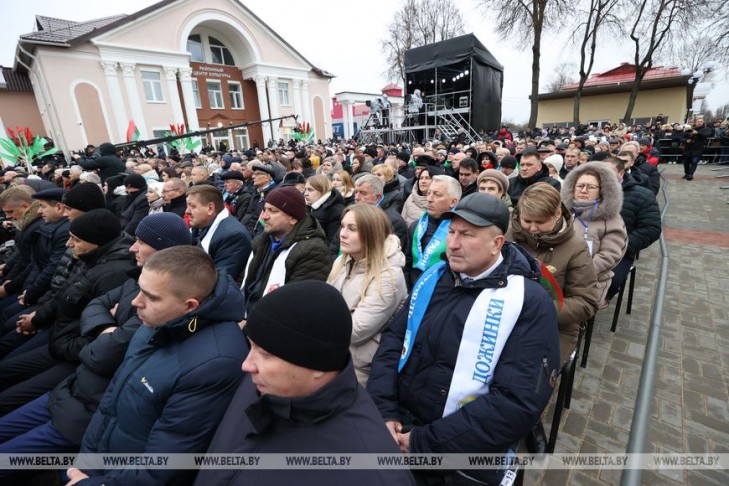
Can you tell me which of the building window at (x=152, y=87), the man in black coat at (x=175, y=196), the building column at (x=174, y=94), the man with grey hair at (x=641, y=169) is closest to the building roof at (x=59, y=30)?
the building window at (x=152, y=87)

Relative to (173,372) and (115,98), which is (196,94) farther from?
(173,372)

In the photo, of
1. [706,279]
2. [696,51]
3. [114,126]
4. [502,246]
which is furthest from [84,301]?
[696,51]

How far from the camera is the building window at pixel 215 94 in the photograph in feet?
93.0

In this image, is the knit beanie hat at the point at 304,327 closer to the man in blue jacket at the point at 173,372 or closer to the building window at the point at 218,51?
the man in blue jacket at the point at 173,372

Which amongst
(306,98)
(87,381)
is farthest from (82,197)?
(306,98)

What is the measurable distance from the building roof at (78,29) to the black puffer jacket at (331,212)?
25.4m

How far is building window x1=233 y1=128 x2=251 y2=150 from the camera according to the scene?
1165 inches

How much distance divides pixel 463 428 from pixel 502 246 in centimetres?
100

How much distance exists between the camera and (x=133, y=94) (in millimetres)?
22422

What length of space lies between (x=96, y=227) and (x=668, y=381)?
533 centimetres

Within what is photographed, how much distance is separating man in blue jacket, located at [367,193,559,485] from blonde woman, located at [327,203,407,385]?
1.21ft

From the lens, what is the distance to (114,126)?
873 inches

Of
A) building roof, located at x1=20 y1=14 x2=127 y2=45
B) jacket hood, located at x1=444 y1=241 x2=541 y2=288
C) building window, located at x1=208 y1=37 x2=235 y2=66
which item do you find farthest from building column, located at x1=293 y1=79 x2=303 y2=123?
jacket hood, located at x1=444 y1=241 x2=541 y2=288

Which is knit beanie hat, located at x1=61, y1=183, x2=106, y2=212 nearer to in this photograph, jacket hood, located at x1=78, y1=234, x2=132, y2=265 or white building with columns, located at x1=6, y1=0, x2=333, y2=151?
jacket hood, located at x1=78, y1=234, x2=132, y2=265
